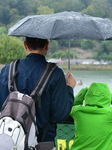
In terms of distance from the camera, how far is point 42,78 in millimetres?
1306

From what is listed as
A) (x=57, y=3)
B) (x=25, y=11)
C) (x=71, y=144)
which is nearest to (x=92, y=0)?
(x=57, y=3)

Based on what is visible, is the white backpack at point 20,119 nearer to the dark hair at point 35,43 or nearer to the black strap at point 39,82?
the black strap at point 39,82

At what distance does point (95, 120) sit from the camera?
192 centimetres

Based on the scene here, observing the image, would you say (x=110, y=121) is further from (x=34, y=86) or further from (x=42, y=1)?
(x=42, y=1)

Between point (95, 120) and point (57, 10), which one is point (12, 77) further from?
point (57, 10)

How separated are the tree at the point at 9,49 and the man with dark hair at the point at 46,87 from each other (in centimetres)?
2589

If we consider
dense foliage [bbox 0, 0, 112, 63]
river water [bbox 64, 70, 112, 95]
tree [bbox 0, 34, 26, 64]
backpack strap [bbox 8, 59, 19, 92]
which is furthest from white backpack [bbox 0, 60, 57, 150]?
tree [bbox 0, 34, 26, 64]

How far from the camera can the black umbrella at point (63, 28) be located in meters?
1.33

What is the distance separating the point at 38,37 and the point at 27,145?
19.7 inches

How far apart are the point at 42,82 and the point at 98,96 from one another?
2.22 feet

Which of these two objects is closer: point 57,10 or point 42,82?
point 42,82

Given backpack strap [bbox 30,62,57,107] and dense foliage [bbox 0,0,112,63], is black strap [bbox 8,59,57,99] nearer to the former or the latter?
backpack strap [bbox 30,62,57,107]

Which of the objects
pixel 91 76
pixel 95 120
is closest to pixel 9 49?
pixel 91 76

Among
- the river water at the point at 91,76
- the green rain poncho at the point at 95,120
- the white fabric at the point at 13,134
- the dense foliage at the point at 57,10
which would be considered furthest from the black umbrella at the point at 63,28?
the river water at the point at 91,76
